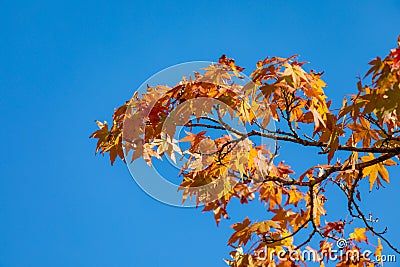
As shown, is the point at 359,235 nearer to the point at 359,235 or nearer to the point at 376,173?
the point at 359,235

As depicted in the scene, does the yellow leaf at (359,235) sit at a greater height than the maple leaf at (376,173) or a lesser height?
lesser

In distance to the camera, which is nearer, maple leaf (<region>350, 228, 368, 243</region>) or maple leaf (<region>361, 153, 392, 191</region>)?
maple leaf (<region>361, 153, 392, 191</region>)

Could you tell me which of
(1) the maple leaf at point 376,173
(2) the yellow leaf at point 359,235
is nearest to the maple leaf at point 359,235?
(2) the yellow leaf at point 359,235

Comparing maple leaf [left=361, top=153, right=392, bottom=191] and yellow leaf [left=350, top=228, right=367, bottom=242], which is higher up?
maple leaf [left=361, top=153, right=392, bottom=191]

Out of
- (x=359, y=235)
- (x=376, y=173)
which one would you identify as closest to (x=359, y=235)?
(x=359, y=235)

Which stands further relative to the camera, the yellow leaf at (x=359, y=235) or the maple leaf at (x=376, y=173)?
the yellow leaf at (x=359, y=235)

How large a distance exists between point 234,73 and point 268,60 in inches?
6.6

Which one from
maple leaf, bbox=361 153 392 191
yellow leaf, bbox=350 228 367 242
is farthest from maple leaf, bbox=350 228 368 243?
maple leaf, bbox=361 153 392 191

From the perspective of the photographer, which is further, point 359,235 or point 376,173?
point 359,235

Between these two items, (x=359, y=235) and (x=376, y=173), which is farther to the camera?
(x=359, y=235)

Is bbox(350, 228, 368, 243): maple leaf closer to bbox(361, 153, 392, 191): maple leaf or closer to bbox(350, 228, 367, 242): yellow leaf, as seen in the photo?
bbox(350, 228, 367, 242): yellow leaf

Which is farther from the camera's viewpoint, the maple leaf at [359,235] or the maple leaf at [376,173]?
the maple leaf at [359,235]

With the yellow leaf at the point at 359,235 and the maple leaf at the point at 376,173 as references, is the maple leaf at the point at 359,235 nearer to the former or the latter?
the yellow leaf at the point at 359,235

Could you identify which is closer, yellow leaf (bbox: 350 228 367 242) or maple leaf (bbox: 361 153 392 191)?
maple leaf (bbox: 361 153 392 191)
